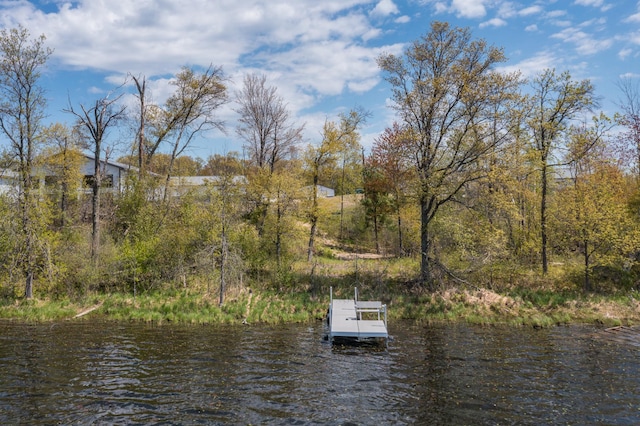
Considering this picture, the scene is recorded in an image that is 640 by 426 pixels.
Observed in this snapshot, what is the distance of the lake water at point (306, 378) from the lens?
10539mm

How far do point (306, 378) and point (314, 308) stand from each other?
1085 cm

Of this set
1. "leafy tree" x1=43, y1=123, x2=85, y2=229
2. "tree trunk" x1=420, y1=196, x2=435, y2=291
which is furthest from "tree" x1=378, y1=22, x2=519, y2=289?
"leafy tree" x1=43, y1=123, x2=85, y2=229

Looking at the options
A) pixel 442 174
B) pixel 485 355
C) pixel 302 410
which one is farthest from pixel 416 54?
pixel 302 410

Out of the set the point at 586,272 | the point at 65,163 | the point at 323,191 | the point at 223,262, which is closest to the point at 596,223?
the point at 586,272

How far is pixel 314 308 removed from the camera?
24.1 metres

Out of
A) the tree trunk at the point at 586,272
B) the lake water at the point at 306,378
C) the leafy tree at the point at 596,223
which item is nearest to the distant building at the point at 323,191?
the leafy tree at the point at 596,223

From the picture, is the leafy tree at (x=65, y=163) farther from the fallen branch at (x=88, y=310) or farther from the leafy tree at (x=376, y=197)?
the leafy tree at (x=376, y=197)

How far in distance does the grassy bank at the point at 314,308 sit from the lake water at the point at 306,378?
2491 mm

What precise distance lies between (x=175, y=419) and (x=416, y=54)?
2400cm

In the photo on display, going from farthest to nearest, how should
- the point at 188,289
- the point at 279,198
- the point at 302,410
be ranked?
the point at 279,198, the point at 188,289, the point at 302,410

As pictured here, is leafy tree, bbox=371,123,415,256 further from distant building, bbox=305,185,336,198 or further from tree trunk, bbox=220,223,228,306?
tree trunk, bbox=220,223,228,306

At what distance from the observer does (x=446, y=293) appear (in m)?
25.6

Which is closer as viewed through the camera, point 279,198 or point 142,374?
point 142,374

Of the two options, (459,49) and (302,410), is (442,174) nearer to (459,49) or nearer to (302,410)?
(459,49)
